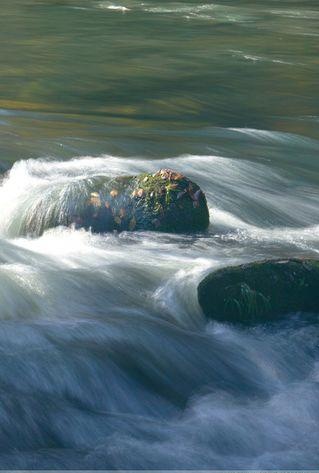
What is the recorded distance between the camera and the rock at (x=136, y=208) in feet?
32.2

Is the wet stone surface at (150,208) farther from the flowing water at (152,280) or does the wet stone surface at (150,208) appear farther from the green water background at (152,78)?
the green water background at (152,78)

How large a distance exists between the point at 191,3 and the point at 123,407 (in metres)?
23.8

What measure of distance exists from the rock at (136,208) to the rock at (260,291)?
5.47ft

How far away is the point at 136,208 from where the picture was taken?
988 cm

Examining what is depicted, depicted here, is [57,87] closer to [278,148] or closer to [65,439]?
[278,148]

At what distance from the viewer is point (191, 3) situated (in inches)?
1157

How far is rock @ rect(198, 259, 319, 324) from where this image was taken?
7984 mm

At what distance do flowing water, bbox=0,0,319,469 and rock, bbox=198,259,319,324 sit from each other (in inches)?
4.0

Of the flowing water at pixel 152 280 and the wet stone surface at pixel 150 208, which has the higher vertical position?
the wet stone surface at pixel 150 208

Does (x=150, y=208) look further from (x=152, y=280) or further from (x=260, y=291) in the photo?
(x=260, y=291)

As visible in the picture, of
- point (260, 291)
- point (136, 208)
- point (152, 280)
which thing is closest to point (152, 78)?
point (136, 208)

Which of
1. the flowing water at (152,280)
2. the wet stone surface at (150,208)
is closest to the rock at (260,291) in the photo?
the flowing water at (152,280)

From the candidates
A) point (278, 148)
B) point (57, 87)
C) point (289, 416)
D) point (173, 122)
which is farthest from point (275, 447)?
point (57, 87)

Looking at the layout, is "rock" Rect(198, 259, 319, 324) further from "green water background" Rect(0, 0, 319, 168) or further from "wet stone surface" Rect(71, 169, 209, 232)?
"green water background" Rect(0, 0, 319, 168)
